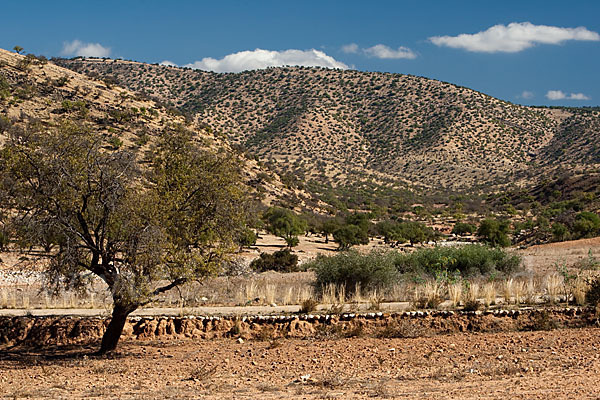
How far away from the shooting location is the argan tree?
12500 mm

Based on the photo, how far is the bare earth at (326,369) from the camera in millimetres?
9836

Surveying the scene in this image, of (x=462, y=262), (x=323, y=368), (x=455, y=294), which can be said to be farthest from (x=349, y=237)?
(x=323, y=368)

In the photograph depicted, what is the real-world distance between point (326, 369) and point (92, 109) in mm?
49921

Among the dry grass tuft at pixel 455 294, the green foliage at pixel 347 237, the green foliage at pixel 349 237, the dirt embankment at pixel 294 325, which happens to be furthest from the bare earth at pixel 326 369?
the green foliage at pixel 347 237

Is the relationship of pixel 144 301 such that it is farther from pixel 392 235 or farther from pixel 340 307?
pixel 392 235

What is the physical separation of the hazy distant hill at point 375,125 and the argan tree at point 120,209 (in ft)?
226

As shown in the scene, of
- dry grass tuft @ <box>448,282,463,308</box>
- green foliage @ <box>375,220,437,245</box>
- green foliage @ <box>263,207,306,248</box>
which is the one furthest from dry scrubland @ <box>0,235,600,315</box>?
green foliage @ <box>375,220,437,245</box>

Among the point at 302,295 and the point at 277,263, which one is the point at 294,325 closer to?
the point at 302,295

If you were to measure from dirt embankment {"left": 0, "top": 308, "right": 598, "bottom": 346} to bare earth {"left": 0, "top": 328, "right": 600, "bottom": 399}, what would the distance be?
0.59 meters

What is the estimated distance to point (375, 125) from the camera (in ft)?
358

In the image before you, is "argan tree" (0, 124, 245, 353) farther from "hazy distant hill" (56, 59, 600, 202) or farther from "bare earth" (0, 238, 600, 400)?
"hazy distant hill" (56, 59, 600, 202)

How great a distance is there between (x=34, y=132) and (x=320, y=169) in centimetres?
8179

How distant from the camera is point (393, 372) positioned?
1179cm

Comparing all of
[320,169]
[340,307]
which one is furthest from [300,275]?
[320,169]
